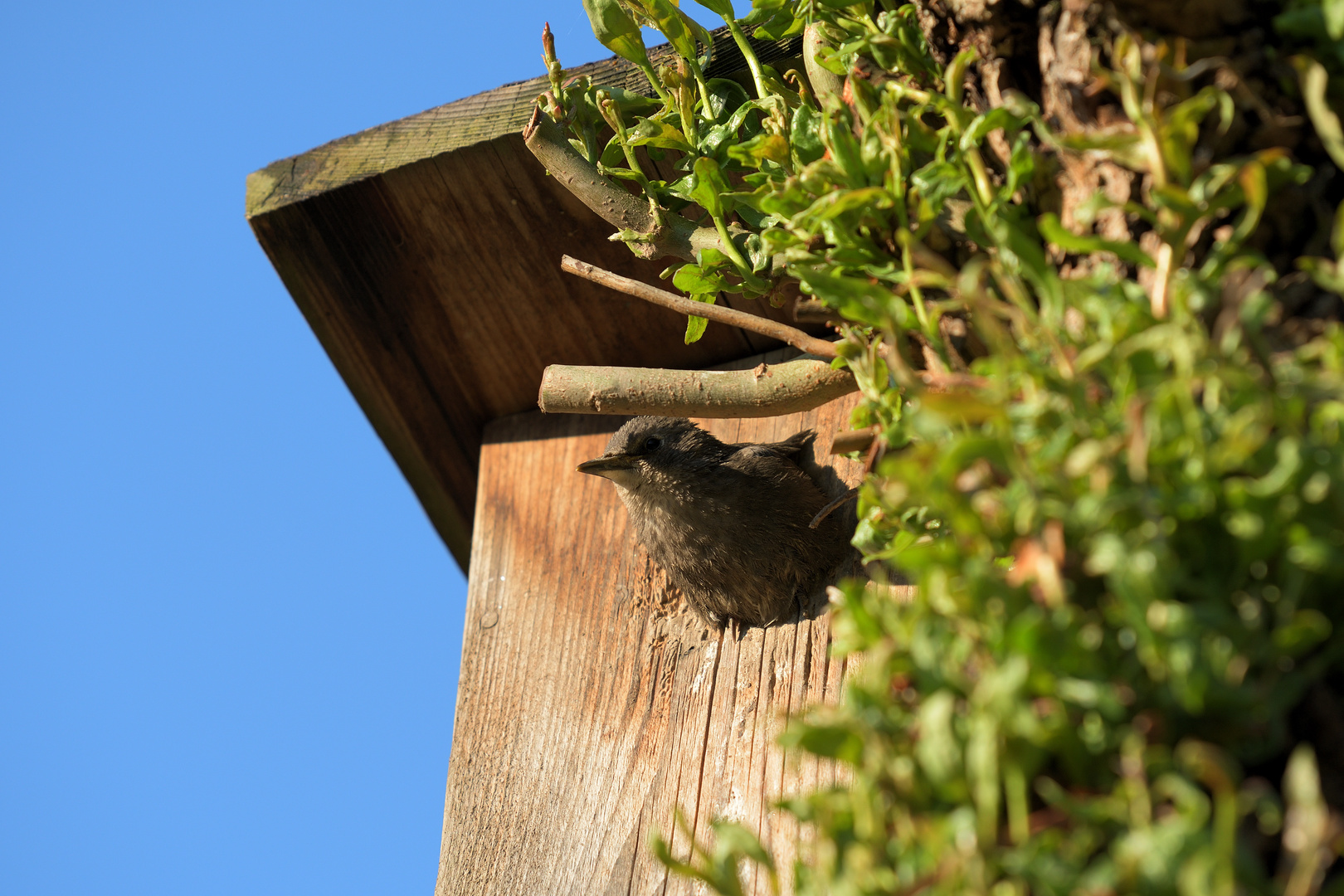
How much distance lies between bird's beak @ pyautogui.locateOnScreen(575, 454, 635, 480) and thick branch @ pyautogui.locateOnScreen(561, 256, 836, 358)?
73 centimetres

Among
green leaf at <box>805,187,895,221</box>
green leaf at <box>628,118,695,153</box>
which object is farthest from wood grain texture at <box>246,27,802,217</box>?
green leaf at <box>805,187,895,221</box>

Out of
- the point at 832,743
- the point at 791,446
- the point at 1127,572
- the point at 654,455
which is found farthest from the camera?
the point at 654,455

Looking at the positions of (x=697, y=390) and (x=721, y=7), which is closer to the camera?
(x=721, y=7)

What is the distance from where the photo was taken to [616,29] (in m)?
2.03

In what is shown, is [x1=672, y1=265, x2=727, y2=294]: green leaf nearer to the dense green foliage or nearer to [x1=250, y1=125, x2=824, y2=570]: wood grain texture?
[x1=250, y1=125, x2=824, y2=570]: wood grain texture

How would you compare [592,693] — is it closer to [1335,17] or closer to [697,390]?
[697,390]

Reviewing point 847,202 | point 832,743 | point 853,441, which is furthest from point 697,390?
point 832,743

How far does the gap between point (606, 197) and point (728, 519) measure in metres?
0.81

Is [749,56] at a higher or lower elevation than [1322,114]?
higher

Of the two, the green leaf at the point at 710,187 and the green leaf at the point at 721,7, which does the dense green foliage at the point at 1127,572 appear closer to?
the green leaf at the point at 710,187

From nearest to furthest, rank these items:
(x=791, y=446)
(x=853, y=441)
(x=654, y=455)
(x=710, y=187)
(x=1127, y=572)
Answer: (x=1127, y=572) → (x=853, y=441) → (x=710, y=187) → (x=791, y=446) → (x=654, y=455)

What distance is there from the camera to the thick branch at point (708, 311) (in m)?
1.85

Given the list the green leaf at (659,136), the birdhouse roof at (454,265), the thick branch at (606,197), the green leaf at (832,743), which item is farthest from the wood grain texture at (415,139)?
the green leaf at (832,743)

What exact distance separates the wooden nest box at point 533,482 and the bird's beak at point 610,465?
0.41ft
